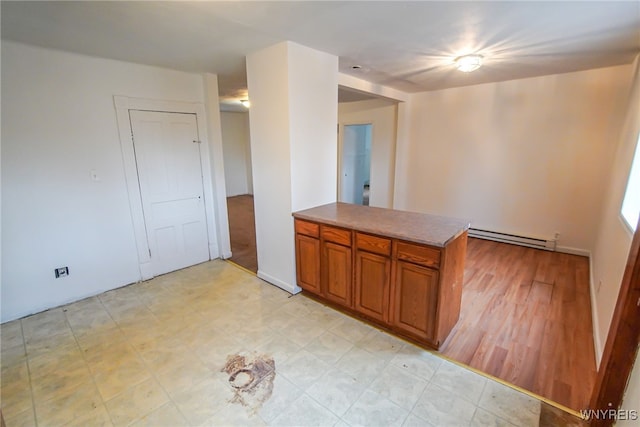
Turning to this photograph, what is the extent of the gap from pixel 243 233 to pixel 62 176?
282cm

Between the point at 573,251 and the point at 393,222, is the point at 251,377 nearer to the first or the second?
the point at 393,222

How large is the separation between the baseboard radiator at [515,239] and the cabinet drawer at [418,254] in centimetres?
332

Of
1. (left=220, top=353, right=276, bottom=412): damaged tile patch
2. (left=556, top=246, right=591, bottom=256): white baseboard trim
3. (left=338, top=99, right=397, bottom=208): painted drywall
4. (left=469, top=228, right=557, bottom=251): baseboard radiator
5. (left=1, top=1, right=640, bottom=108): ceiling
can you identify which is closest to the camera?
(left=220, top=353, right=276, bottom=412): damaged tile patch

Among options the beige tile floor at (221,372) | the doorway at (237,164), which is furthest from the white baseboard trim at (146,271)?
the doorway at (237,164)

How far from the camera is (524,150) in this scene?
14.0 feet

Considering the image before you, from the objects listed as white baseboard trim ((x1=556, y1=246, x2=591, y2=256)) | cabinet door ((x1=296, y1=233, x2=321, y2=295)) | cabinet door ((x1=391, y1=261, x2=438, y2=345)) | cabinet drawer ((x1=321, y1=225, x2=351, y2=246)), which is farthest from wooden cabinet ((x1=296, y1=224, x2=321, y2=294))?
white baseboard trim ((x1=556, y1=246, x2=591, y2=256))

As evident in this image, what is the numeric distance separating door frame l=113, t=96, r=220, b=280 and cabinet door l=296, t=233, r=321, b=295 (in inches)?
65.0

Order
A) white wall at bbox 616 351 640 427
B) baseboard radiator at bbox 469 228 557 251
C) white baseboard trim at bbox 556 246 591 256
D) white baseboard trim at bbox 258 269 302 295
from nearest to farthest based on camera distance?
white wall at bbox 616 351 640 427 < white baseboard trim at bbox 258 269 302 295 < white baseboard trim at bbox 556 246 591 256 < baseboard radiator at bbox 469 228 557 251

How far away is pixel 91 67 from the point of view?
286cm

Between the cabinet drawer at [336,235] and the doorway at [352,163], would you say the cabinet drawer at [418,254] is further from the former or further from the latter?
the doorway at [352,163]

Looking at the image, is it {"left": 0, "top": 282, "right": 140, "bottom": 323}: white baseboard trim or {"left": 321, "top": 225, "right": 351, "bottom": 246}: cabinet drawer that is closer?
{"left": 321, "top": 225, "right": 351, "bottom": 246}: cabinet drawer

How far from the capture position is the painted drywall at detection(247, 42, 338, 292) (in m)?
2.75

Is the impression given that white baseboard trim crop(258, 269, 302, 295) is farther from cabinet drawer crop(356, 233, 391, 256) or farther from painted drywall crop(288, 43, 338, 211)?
cabinet drawer crop(356, 233, 391, 256)

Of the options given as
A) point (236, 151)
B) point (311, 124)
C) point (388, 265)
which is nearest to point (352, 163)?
point (236, 151)
